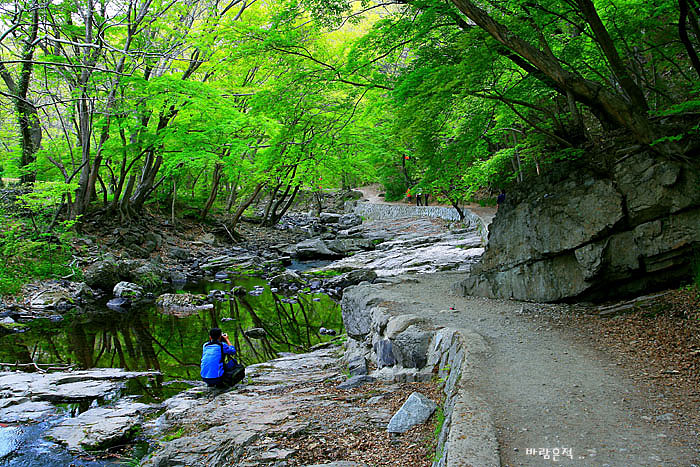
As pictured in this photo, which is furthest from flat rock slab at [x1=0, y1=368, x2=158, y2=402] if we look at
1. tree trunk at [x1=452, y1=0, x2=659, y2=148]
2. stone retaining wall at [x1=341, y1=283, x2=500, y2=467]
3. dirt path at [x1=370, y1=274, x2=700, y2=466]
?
tree trunk at [x1=452, y1=0, x2=659, y2=148]

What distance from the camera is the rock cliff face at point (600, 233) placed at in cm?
621

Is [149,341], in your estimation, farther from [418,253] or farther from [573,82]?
[573,82]

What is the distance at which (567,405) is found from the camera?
3.69 metres

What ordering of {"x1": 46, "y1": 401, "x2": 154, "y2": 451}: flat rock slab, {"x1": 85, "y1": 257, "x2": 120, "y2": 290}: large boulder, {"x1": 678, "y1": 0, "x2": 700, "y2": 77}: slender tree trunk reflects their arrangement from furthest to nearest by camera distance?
{"x1": 85, "y1": 257, "x2": 120, "y2": 290}: large boulder → {"x1": 46, "y1": 401, "x2": 154, "y2": 451}: flat rock slab → {"x1": 678, "y1": 0, "x2": 700, "y2": 77}: slender tree trunk

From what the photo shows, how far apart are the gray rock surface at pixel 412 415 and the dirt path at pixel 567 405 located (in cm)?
45

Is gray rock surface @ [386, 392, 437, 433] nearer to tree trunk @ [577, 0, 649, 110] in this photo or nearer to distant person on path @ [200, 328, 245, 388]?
distant person on path @ [200, 328, 245, 388]

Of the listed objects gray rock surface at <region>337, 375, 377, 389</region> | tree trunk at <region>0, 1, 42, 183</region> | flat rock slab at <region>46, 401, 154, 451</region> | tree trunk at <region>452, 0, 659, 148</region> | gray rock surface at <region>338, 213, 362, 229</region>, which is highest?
tree trunk at <region>0, 1, 42, 183</region>

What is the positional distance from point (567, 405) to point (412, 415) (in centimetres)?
133

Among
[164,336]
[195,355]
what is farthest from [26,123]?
[195,355]

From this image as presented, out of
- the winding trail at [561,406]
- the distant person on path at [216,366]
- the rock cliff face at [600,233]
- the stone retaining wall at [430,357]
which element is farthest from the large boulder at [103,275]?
the winding trail at [561,406]

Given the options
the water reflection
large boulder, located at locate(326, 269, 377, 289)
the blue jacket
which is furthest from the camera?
large boulder, located at locate(326, 269, 377, 289)

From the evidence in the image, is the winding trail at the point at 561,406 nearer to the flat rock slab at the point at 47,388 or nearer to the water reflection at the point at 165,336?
the water reflection at the point at 165,336

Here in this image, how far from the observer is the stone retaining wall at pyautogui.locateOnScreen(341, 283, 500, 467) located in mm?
3039

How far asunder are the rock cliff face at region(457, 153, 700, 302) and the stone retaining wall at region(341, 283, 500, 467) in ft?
8.20
